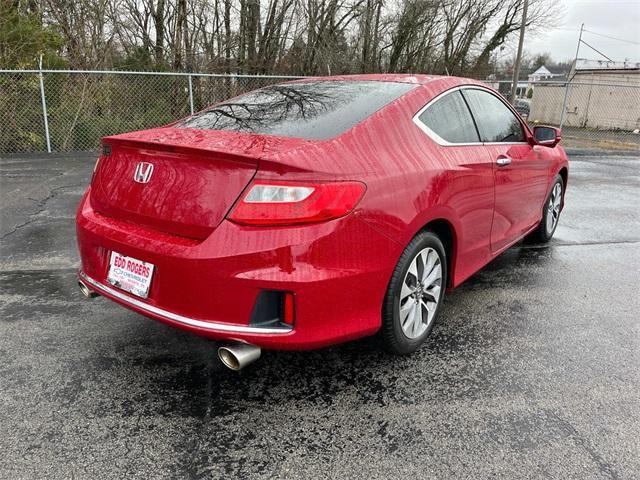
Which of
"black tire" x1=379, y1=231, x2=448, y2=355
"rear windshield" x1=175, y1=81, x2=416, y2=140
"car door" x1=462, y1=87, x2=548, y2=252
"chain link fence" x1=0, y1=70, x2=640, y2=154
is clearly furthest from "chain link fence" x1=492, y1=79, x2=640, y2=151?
"black tire" x1=379, y1=231, x2=448, y2=355

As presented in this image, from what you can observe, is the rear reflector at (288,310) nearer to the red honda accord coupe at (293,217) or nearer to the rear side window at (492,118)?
the red honda accord coupe at (293,217)

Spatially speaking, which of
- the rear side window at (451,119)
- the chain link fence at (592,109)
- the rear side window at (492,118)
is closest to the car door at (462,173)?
the rear side window at (451,119)

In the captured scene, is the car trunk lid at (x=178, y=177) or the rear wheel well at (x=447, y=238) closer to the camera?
the car trunk lid at (x=178, y=177)

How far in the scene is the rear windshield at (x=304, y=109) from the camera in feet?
8.45

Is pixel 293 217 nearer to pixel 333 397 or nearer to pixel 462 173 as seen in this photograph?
pixel 333 397

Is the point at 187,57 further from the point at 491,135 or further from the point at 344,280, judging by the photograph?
the point at 344,280

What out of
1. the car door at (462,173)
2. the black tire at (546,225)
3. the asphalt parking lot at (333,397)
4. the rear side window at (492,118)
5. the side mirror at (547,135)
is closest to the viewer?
the asphalt parking lot at (333,397)

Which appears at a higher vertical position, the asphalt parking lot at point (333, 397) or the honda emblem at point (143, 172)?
the honda emblem at point (143, 172)

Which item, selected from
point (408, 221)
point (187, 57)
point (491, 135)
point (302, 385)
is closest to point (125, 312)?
point (302, 385)

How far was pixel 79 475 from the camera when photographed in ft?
6.36

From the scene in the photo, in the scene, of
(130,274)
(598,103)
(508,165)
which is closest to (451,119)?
(508,165)

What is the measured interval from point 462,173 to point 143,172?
178 cm

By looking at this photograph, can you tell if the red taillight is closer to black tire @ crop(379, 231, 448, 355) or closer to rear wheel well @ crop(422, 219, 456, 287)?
black tire @ crop(379, 231, 448, 355)

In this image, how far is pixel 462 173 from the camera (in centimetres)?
299
